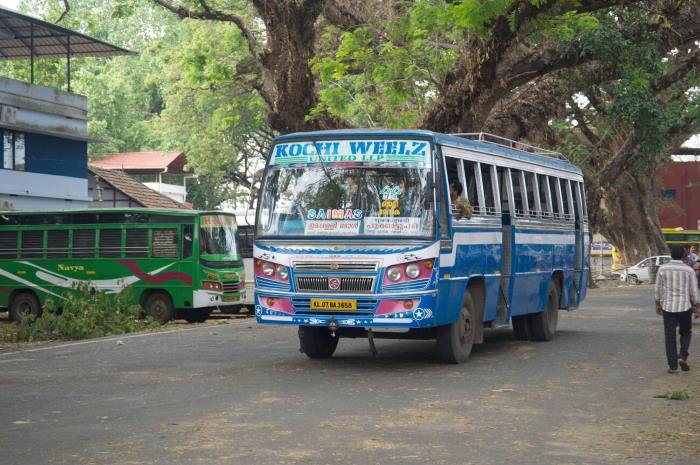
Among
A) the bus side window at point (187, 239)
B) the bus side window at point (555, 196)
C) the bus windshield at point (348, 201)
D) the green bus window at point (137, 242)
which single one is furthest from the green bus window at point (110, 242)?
the bus windshield at point (348, 201)

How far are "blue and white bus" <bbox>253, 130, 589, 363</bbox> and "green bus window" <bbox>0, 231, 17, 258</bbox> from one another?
16549 millimetres

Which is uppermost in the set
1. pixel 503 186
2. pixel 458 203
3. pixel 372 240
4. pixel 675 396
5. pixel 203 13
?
pixel 203 13

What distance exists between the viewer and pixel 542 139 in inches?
1624

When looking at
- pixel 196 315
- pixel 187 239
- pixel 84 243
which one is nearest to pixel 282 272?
pixel 187 239

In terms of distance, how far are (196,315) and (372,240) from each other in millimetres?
15224

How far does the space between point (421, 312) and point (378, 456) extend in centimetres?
559

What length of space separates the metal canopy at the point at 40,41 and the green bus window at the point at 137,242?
30.7 ft

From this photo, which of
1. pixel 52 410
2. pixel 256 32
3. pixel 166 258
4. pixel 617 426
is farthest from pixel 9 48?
pixel 617 426

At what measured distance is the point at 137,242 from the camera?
2866 cm

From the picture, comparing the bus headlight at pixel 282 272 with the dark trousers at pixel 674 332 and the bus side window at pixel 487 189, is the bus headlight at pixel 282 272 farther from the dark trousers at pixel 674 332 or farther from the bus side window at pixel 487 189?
the dark trousers at pixel 674 332

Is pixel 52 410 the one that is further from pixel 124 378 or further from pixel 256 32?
pixel 256 32

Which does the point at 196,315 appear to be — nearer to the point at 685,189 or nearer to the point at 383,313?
the point at 383,313

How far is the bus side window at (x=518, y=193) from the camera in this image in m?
17.8

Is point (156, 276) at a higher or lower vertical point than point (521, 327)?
higher
